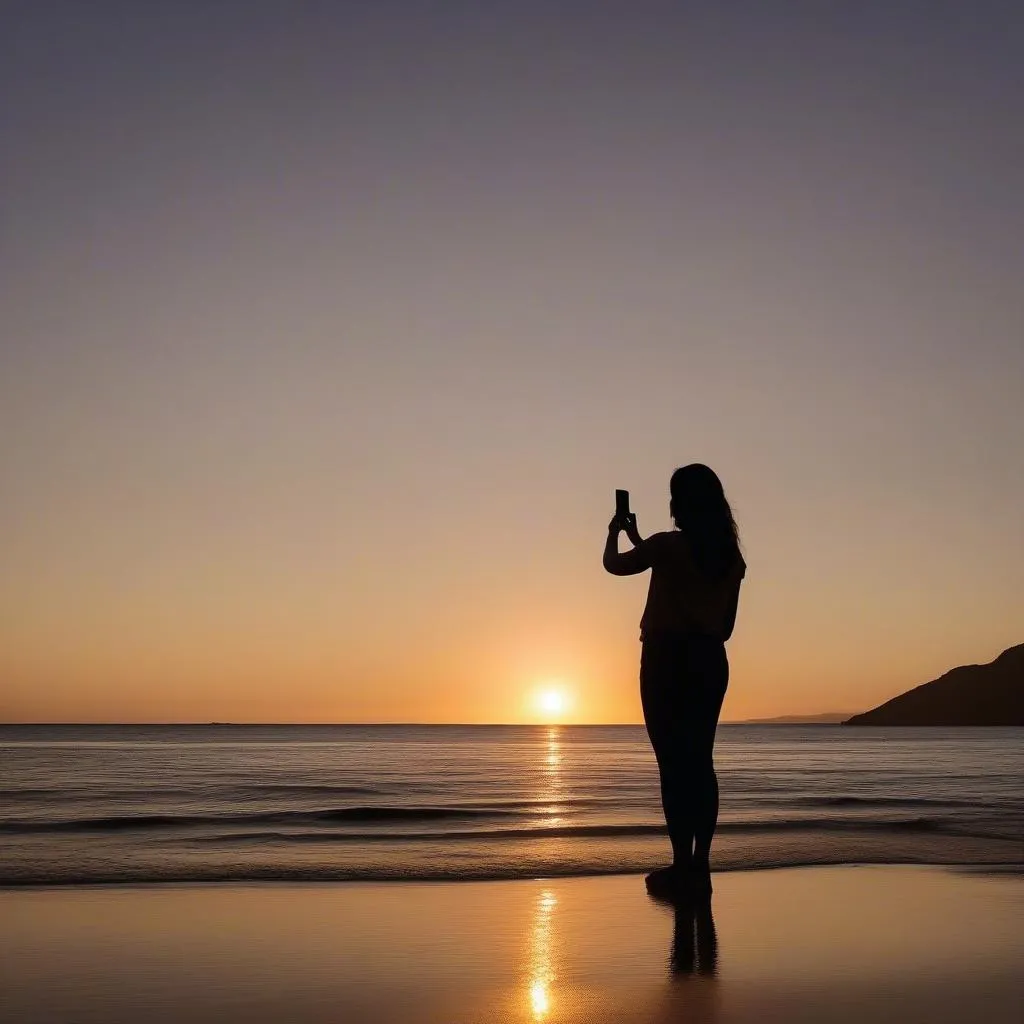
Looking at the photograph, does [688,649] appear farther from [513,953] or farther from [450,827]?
[450,827]

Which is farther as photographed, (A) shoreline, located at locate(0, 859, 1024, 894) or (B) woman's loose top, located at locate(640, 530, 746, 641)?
(A) shoreline, located at locate(0, 859, 1024, 894)

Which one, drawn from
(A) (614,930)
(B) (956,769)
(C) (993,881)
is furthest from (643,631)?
(B) (956,769)

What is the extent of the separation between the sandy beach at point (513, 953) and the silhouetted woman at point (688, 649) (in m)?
0.38

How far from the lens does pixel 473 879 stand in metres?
6.91

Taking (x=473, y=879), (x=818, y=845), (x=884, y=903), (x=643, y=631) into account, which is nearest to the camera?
(x=884, y=903)

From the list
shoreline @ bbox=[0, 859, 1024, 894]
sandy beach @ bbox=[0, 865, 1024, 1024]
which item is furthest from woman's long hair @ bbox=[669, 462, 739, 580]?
shoreline @ bbox=[0, 859, 1024, 894]

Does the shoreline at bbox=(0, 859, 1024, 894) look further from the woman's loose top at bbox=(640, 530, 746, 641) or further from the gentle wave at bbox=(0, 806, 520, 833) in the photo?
the gentle wave at bbox=(0, 806, 520, 833)

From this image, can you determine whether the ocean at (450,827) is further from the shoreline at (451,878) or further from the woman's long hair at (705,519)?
the woman's long hair at (705,519)

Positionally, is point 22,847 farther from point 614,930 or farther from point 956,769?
point 956,769

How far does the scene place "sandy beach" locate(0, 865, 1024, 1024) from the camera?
343 centimetres

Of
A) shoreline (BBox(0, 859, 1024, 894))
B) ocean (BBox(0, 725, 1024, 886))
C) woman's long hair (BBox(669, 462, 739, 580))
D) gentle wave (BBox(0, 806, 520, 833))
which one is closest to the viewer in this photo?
woman's long hair (BBox(669, 462, 739, 580))

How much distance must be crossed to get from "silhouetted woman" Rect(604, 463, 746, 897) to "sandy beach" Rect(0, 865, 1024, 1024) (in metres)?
0.38

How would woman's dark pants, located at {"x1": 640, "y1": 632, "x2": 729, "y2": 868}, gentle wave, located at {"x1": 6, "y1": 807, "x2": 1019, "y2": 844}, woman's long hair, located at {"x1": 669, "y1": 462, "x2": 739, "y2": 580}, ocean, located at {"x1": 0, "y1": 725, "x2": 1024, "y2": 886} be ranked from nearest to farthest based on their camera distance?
woman's dark pants, located at {"x1": 640, "y1": 632, "x2": 729, "y2": 868} → woman's long hair, located at {"x1": 669, "y1": 462, "x2": 739, "y2": 580} → ocean, located at {"x1": 0, "y1": 725, "x2": 1024, "y2": 886} → gentle wave, located at {"x1": 6, "y1": 807, "x2": 1019, "y2": 844}

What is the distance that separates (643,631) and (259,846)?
4.71m
